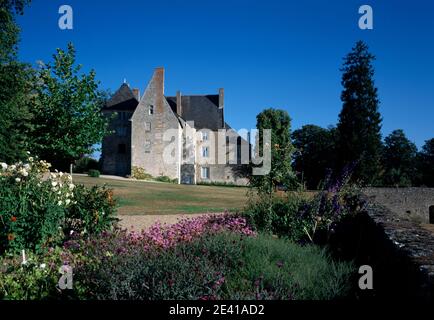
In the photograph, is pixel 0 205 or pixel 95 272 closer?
pixel 95 272

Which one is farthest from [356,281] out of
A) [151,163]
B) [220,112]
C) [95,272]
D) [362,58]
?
[220,112]

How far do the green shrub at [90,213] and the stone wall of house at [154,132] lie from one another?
105 ft

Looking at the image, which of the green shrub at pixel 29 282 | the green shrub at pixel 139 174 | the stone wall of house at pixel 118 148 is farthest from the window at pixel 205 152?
the green shrub at pixel 29 282

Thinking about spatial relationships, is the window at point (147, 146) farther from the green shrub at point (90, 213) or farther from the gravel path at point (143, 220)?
the green shrub at point (90, 213)

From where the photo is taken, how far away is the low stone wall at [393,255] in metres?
3.41

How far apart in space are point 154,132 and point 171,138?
6.08ft

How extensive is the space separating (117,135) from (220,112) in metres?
12.6

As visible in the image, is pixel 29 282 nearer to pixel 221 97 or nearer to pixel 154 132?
pixel 154 132

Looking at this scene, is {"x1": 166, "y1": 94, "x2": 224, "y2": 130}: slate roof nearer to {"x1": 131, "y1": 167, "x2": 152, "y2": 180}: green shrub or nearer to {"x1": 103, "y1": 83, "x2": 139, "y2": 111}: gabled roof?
{"x1": 103, "y1": 83, "x2": 139, "y2": 111}: gabled roof

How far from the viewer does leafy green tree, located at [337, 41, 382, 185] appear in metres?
37.1

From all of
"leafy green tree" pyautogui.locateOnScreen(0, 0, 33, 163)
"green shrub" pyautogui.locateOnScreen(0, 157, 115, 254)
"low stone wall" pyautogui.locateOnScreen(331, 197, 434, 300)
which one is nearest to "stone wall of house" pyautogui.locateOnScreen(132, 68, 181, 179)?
"leafy green tree" pyautogui.locateOnScreen(0, 0, 33, 163)

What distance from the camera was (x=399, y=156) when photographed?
55.7 meters
